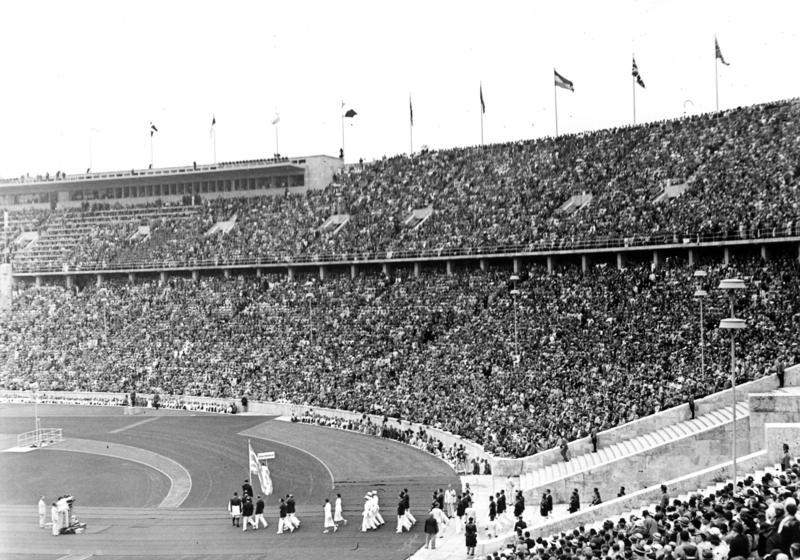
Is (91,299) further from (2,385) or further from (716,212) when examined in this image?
(716,212)

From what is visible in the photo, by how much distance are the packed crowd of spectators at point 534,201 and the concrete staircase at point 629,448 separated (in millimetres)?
15149

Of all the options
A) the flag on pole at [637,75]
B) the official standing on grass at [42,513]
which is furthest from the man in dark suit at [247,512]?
the flag on pole at [637,75]

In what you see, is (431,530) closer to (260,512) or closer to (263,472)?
(260,512)

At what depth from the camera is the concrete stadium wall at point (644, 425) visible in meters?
31.5

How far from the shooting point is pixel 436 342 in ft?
163

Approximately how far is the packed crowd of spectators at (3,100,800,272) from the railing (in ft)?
0.42

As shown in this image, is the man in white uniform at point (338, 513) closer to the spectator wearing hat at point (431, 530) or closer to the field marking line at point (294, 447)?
the spectator wearing hat at point (431, 530)

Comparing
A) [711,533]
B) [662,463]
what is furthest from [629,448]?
[711,533]

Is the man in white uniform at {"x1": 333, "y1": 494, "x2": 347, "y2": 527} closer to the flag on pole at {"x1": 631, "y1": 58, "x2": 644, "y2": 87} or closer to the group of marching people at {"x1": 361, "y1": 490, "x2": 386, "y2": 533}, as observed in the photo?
the group of marching people at {"x1": 361, "y1": 490, "x2": 386, "y2": 533}

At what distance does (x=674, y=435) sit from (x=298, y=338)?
31.6 metres

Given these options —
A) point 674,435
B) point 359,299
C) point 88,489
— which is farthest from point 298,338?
point 674,435

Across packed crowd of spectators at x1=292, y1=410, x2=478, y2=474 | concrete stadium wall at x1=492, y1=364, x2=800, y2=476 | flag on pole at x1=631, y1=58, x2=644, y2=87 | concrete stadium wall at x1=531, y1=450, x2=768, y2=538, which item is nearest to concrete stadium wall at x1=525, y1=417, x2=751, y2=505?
concrete stadium wall at x1=492, y1=364, x2=800, y2=476

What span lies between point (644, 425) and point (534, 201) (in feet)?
87.7

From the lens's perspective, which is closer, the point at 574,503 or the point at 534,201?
the point at 574,503
